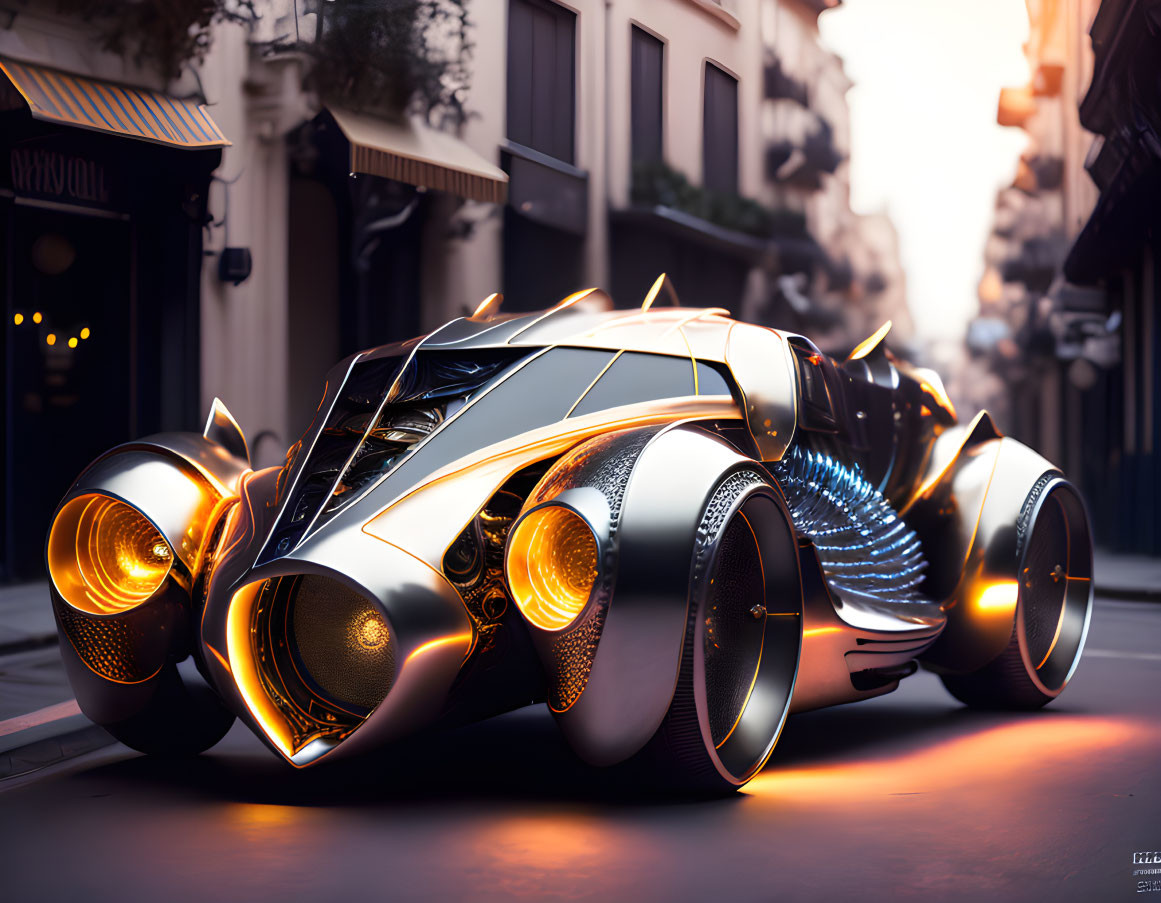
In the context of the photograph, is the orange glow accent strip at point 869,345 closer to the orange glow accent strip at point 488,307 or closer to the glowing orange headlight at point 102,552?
the orange glow accent strip at point 488,307

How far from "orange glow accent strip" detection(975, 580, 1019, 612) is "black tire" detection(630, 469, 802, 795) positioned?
141cm

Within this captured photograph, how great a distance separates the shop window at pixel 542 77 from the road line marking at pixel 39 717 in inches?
442

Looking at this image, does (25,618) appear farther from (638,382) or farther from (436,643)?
(436,643)

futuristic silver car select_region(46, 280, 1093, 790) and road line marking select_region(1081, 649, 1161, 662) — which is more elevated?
futuristic silver car select_region(46, 280, 1093, 790)

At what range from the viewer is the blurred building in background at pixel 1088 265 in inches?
613

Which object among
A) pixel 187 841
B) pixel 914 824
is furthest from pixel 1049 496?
pixel 187 841

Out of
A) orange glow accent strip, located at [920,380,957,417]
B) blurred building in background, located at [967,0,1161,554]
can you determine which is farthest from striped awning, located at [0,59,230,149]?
blurred building in background, located at [967,0,1161,554]

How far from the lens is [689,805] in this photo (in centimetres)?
359

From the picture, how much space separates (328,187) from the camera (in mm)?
13352

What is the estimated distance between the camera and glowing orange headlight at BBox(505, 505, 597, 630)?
3.41 m

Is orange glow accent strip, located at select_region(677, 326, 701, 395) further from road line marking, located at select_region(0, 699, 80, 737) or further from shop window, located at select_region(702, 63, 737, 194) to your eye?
shop window, located at select_region(702, 63, 737, 194)

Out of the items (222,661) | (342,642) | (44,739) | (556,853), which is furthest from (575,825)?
(44,739)

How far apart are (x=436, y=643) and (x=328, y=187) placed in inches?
416

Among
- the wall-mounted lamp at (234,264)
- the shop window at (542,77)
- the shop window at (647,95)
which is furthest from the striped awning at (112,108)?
the shop window at (647,95)
